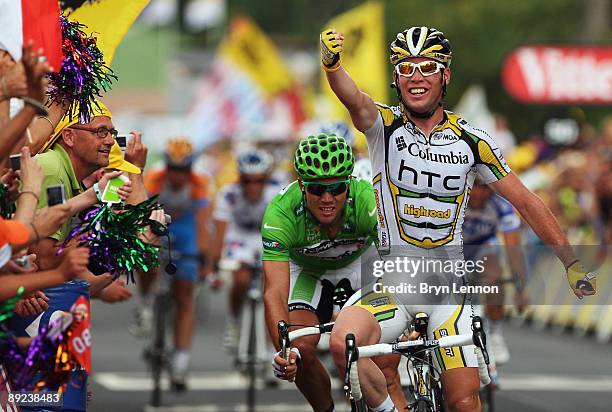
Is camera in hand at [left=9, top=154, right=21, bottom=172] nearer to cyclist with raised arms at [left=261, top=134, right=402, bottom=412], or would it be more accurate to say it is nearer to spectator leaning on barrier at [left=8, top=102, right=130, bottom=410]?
spectator leaning on barrier at [left=8, top=102, right=130, bottom=410]

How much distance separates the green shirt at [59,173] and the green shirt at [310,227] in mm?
1194

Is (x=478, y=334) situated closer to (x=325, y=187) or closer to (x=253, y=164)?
(x=325, y=187)

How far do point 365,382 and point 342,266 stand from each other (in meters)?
1.69

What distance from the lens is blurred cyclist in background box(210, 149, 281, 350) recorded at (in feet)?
49.4

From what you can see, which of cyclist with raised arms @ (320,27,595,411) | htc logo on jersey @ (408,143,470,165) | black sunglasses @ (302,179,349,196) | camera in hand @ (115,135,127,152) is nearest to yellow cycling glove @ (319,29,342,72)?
cyclist with raised arms @ (320,27,595,411)

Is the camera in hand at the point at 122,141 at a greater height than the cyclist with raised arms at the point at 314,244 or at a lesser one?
greater

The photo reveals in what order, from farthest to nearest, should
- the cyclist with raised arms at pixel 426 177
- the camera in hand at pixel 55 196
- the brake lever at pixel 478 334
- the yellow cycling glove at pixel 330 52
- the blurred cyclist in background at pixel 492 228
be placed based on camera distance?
the blurred cyclist in background at pixel 492 228 < the cyclist with raised arms at pixel 426 177 < the yellow cycling glove at pixel 330 52 < the brake lever at pixel 478 334 < the camera in hand at pixel 55 196

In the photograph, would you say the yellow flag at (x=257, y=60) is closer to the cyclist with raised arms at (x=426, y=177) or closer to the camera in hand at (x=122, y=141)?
the camera in hand at (x=122, y=141)

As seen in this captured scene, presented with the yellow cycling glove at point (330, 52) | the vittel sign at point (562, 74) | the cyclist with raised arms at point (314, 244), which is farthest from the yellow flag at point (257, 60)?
the yellow cycling glove at point (330, 52)

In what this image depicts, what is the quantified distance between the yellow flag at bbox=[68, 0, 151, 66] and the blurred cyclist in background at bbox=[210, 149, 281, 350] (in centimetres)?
516

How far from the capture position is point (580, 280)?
27.1 feet

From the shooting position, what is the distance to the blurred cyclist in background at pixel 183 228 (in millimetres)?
14750

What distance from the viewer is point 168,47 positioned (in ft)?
285

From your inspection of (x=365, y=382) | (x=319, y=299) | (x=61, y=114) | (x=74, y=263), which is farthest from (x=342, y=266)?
(x=74, y=263)
